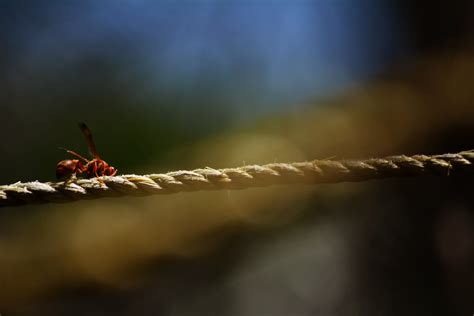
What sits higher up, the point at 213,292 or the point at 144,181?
the point at 144,181

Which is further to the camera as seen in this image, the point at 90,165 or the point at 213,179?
the point at 90,165

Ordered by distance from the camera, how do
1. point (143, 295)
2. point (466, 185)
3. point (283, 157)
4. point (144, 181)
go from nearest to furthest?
point (144, 181)
point (466, 185)
point (283, 157)
point (143, 295)

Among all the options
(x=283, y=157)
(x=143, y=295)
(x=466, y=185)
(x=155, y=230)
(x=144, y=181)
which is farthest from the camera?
(x=143, y=295)

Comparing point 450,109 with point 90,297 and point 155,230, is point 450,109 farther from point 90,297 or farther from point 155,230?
point 90,297

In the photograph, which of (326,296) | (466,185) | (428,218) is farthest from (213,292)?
(466,185)

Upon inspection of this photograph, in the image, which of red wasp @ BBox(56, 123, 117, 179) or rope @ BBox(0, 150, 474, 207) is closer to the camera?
rope @ BBox(0, 150, 474, 207)

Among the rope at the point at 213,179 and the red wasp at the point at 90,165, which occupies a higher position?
the red wasp at the point at 90,165

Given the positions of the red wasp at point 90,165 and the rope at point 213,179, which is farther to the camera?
the red wasp at point 90,165

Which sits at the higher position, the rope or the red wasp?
the red wasp
